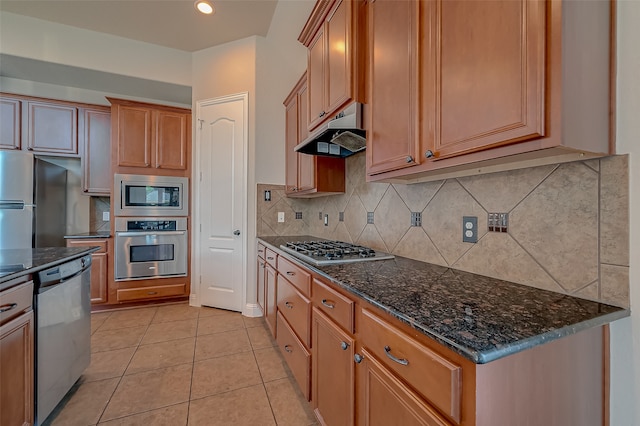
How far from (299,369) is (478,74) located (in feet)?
5.65

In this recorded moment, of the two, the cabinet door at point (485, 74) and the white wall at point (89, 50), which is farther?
the white wall at point (89, 50)

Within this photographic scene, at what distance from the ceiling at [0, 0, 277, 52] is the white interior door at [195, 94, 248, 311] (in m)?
0.72

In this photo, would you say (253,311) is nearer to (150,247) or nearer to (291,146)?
(150,247)

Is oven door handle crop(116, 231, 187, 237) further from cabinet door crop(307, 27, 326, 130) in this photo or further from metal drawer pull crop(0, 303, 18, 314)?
cabinet door crop(307, 27, 326, 130)

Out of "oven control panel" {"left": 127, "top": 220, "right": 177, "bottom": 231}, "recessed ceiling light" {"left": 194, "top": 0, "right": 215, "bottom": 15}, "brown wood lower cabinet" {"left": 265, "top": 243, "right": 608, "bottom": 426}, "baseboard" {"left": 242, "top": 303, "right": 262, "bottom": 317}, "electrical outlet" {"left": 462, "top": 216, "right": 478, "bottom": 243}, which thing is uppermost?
"recessed ceiling light" {"left": 194, "top": 0, "right": 215, "bottom": 15}

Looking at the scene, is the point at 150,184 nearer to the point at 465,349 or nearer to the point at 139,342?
the point at 139,342

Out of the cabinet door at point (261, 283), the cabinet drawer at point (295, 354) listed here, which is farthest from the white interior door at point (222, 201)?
the cabinet drawer at point (295, 354)

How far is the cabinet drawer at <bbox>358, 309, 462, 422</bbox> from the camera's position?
63 centimetres

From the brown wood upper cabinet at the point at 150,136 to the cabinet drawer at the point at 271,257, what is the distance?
71.5 inches

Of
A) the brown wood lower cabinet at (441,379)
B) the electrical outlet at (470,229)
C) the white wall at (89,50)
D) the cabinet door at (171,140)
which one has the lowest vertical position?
the brown wood lower cabinet at (441,379)

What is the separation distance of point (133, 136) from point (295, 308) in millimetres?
3009

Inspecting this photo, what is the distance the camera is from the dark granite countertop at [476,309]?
24.9 inches

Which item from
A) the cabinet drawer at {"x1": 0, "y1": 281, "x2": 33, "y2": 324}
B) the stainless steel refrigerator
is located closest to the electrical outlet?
the cabinet drawer at {"x1": 0, "y1": 281, "x2": 33, "y2": 324}

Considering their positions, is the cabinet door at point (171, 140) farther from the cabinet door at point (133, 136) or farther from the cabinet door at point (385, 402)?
the cabinet door at point (385, 402)
